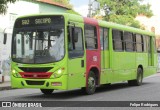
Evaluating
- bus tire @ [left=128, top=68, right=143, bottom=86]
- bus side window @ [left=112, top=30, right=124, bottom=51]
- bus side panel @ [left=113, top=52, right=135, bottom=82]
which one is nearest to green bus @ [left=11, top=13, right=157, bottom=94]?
bus side window @ [left=112, top=30, right=124, bottom=51]

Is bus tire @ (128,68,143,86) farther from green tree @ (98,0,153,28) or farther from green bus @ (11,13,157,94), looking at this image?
green tree @ (98,0,153,28)

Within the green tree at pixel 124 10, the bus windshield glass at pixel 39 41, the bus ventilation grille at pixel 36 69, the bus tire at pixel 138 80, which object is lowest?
the bus tire at pixel 138 80

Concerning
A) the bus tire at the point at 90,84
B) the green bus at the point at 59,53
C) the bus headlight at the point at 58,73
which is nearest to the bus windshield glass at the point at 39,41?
the green bus at the point at 59,53

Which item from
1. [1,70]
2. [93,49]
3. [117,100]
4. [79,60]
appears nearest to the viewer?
[117,100]

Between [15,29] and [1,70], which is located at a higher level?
[15,29]

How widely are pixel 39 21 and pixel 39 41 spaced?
0.72 metres

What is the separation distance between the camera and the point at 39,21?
15.9m

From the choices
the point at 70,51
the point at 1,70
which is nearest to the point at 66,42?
the point at 70,51

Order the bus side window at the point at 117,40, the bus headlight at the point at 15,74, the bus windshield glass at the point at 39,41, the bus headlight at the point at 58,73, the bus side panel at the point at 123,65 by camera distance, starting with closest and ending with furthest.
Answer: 1. the bus headlight at the point at 58,73
2. the bus windshield glass at the point at 39,41
3. the bus headlight at the point at 15,74
4. the bus side window at the point at 117,40
5. the bus side panel at the point at 123,65

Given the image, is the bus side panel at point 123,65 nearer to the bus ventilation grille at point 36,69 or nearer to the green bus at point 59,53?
the green bus at point 59,53

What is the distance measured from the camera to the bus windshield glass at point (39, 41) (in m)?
15.4

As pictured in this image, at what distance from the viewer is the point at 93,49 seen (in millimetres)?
17422

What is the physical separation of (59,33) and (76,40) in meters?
0.68

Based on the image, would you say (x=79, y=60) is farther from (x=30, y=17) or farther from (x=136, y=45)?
(x=136, y=45)
